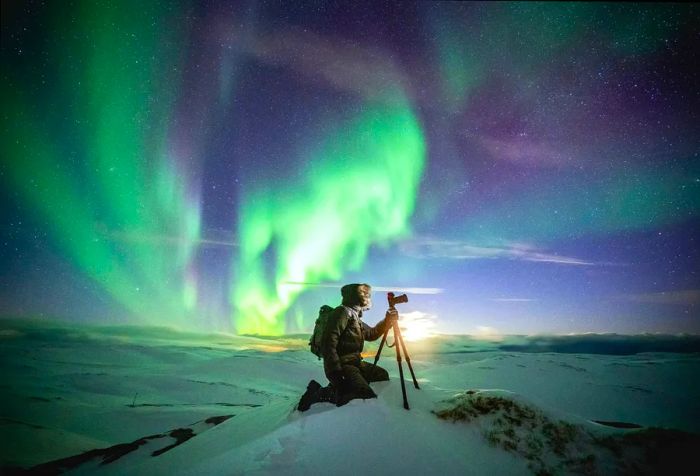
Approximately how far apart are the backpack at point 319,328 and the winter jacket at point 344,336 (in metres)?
0.35

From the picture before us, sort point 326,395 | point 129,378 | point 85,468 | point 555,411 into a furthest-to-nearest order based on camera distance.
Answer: point 129,378 < point 85,468 < point 326,395 < point 555,411

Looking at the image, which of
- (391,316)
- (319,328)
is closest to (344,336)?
(319,328)

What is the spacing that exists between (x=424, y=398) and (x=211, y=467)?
12.5 ft

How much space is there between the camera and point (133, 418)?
51.8 feet

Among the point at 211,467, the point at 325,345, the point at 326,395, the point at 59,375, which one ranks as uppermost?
the point at 325,345

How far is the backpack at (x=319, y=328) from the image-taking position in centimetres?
632

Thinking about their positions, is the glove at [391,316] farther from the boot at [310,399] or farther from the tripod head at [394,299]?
the boot at [310,399]

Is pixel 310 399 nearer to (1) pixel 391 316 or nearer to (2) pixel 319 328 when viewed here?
(2) pixel 319 328

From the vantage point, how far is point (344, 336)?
608cm

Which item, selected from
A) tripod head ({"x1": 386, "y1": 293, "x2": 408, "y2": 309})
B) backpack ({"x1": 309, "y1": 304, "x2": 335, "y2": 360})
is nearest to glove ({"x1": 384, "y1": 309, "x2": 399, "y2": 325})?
tripod head ({"x1": 386, "y1": 293, "x2": 408, "y2": 309})

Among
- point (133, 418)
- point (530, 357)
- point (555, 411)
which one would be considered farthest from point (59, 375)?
point (530, 357)

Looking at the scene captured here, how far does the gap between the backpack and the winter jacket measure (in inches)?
14.0

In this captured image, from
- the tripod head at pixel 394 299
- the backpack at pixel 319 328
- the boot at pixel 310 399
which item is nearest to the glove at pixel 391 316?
the tripod head at pixel 394 299

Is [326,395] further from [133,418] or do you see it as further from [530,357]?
[530,357]
